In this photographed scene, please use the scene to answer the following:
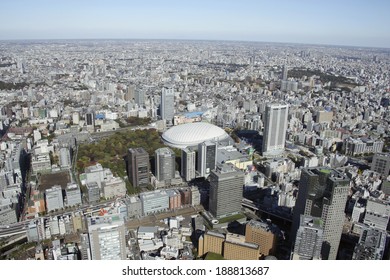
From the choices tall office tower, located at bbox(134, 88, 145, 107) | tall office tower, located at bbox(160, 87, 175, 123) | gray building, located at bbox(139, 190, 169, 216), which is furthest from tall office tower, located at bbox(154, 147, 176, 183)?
tall office tower, located at bbox(134, 88, 145, 107)

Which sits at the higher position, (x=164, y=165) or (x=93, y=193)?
(x=164, y=165)

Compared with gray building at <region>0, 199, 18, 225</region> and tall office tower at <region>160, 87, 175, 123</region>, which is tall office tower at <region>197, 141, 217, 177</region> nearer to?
gray building at <region>0, 199, 18, 225</region>

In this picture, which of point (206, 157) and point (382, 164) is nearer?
point (206, 157)

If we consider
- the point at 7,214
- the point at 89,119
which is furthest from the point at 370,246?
the point at 89,119

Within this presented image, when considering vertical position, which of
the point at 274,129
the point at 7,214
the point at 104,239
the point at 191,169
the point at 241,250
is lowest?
the point at 7,214

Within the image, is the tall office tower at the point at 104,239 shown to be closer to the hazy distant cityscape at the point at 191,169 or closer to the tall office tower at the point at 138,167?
the hazy distant cityscape at the point at 191,169

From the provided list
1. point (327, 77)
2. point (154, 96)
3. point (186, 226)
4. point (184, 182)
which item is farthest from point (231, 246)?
point (327, 77)

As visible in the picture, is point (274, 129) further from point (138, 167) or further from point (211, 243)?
point (211, 243)
